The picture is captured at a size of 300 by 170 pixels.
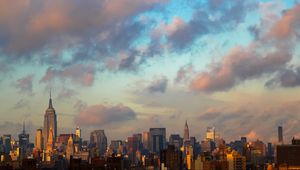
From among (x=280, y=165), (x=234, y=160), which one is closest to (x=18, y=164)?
(x=234, y=160)

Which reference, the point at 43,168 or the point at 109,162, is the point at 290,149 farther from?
the point at 43,168

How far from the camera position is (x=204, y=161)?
522 feet

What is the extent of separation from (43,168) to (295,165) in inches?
2557

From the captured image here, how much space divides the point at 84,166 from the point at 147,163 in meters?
37.5

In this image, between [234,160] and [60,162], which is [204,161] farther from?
[60,162]

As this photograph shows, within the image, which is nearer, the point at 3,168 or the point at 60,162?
the point at 3,168

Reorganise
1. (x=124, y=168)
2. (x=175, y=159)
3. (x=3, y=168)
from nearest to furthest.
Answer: (x=3, y=168)
(x=124, y=168)
(x=175, y=159)

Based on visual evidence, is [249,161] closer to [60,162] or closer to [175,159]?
[175,159]

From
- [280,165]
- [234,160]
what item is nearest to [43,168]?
[234,160]

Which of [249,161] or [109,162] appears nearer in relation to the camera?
[109,162]

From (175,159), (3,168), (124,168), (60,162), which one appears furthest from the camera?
(60,162)

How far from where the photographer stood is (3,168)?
137875mm

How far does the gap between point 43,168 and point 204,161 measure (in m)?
41.5

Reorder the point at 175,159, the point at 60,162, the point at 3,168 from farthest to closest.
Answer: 1. the point at 60,162
2. the point at 175,159
3. the point at 3,168
